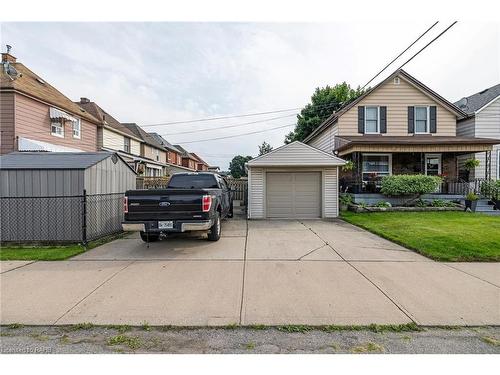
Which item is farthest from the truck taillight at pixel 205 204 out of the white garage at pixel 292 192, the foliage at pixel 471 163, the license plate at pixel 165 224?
the foliage at pixel 471 163

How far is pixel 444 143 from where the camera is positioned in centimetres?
1362

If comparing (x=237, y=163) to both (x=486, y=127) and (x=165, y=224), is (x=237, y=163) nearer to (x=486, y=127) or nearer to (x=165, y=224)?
(x=486, y=127)

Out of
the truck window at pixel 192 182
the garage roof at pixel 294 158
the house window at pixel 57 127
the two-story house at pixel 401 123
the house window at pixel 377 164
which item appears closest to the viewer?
the truck window at pixel 192 182

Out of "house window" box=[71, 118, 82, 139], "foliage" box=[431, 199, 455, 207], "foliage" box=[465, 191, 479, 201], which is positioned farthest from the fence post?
"foliage" box=[465, 191, 479, 201]

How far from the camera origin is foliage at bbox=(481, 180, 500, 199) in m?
13.2

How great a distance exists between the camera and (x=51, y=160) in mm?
7652

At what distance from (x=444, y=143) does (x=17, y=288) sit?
1669 cm

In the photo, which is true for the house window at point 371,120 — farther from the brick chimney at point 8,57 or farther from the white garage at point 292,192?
the brick chimney at point 8,57

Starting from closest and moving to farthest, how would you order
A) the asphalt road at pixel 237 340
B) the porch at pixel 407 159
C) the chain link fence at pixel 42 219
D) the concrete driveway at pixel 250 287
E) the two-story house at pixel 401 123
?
the asphalt road at pixel 237 340
the concrete driveway at pixel 250 287
the chain link fence at pixel 42 219
the porch at pixel 407 159
the two-story house at pixel 401 123

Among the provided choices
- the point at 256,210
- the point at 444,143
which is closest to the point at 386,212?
the point at 444,143

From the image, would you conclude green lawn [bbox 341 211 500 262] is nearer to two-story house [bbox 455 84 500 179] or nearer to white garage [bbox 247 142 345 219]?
white garage [bbox 247 142 345 219]

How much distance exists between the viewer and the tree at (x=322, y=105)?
30.1 metres

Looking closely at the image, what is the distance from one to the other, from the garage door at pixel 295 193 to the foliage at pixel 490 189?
340 inches

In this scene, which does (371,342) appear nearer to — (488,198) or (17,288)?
(17,288)
